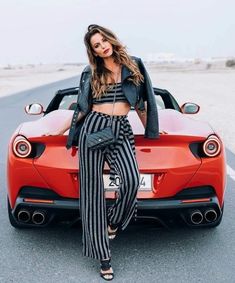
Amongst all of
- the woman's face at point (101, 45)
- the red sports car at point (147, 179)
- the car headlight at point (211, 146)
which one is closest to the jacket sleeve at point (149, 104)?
the red sports car at point (147, 179)

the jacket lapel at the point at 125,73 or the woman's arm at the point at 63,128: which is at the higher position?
the jacket lapel at the point at 125,73

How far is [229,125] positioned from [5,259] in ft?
29.7

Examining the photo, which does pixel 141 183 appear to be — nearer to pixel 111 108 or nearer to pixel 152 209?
pixel 152 209

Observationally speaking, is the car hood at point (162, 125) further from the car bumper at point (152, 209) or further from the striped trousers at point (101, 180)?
the car bumper at point (152, 209)

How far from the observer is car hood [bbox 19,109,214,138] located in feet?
12.9

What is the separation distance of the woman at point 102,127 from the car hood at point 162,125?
0.36 meters

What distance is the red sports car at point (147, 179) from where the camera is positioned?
3.68m

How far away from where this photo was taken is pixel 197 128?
413cm

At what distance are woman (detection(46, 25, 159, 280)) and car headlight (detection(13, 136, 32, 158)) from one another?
520 millimetres

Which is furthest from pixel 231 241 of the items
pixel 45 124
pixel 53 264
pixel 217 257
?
pixel 45 124

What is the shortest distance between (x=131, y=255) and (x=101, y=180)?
78 centimetres

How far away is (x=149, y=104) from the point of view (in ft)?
11.9

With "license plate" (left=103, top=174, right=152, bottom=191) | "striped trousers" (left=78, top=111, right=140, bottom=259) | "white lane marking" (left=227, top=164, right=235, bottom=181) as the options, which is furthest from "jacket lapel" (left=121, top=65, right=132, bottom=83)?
"white lane marking" (left=227, top=164, right=235, bottom=181)

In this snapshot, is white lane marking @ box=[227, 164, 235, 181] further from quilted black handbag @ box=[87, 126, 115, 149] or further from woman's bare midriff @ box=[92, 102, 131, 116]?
quilted black handbag @ box=[87, 126, 115, 149]
